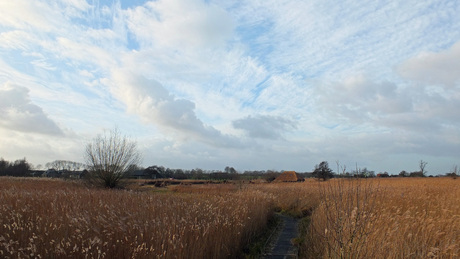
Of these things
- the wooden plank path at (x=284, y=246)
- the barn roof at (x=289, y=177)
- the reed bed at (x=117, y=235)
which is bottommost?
the wooden plank path at (x=284, y=246)

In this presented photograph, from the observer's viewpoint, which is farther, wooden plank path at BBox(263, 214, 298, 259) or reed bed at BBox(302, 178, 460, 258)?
wooden plank path at BBox(263, 214, 298, 259)

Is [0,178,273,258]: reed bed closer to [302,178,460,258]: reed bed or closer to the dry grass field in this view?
the dry grass field

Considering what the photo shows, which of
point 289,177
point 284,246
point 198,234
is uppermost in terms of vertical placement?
point 289,177

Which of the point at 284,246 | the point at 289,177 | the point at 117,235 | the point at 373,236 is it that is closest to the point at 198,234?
the point at 117,235

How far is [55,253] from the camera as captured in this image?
4.83 meters

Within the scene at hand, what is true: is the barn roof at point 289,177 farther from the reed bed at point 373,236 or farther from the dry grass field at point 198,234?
the reed bed at point 373,236

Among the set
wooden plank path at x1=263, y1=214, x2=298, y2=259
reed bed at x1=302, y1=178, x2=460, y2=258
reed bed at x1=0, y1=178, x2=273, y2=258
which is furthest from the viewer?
wooden plank path at x1=263, y1=214, x2=298, y2=259

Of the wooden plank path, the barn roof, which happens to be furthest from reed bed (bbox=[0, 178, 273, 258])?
the barn roof

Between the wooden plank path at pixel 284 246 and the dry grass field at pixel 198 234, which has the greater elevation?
the dry grass field at pixel 198 234

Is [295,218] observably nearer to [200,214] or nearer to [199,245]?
[200,214]

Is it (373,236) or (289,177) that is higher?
(289,177)

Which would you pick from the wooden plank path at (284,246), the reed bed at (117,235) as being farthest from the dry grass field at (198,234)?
the wooden plank path at (284,246)

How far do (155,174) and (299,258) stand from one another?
3214 inches

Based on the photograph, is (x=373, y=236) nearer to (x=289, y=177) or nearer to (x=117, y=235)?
(x=117, y=235)
